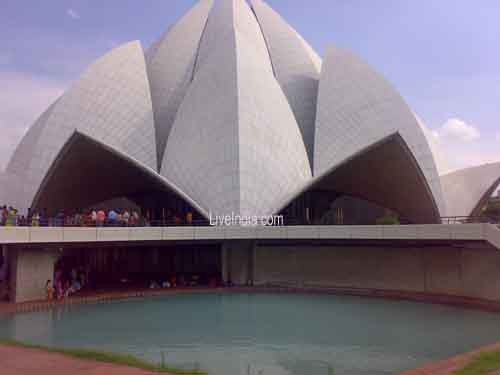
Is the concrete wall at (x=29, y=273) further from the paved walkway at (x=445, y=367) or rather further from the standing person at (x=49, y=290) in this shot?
the paved walkway at (x=445, y=367)

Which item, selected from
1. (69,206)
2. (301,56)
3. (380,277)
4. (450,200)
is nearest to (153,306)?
(380,277)

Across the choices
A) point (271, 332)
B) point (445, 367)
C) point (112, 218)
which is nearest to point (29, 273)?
point (112, 218)

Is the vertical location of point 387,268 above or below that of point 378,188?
below

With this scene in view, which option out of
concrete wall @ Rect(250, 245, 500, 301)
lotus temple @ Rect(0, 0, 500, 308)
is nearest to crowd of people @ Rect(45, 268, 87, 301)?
lotus temple @ Rect(0, 0, 500, 308)

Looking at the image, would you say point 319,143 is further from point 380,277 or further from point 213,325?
point 213,325

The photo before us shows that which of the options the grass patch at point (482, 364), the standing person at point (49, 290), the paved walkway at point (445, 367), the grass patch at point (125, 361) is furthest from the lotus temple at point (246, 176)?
the paved walkway at point (445, 367)

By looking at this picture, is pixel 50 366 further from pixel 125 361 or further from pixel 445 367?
pixel 445 367

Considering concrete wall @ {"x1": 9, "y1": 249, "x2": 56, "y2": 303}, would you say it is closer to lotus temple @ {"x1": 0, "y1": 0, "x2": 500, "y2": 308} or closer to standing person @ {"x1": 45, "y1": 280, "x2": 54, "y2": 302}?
lotus temple @ {"x1": 0, "y1": 0, "x2": 500, "y2": 308}

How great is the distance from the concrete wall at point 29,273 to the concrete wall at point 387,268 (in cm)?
729

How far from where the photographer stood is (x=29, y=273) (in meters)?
12.6

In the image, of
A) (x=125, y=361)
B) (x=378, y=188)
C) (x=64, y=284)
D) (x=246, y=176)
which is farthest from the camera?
(x=378, y=188)

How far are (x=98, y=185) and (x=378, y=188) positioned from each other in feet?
50.9

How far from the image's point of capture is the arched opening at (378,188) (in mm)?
18594

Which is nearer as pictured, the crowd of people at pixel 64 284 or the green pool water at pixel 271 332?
the green pool water at pixel 271 332
